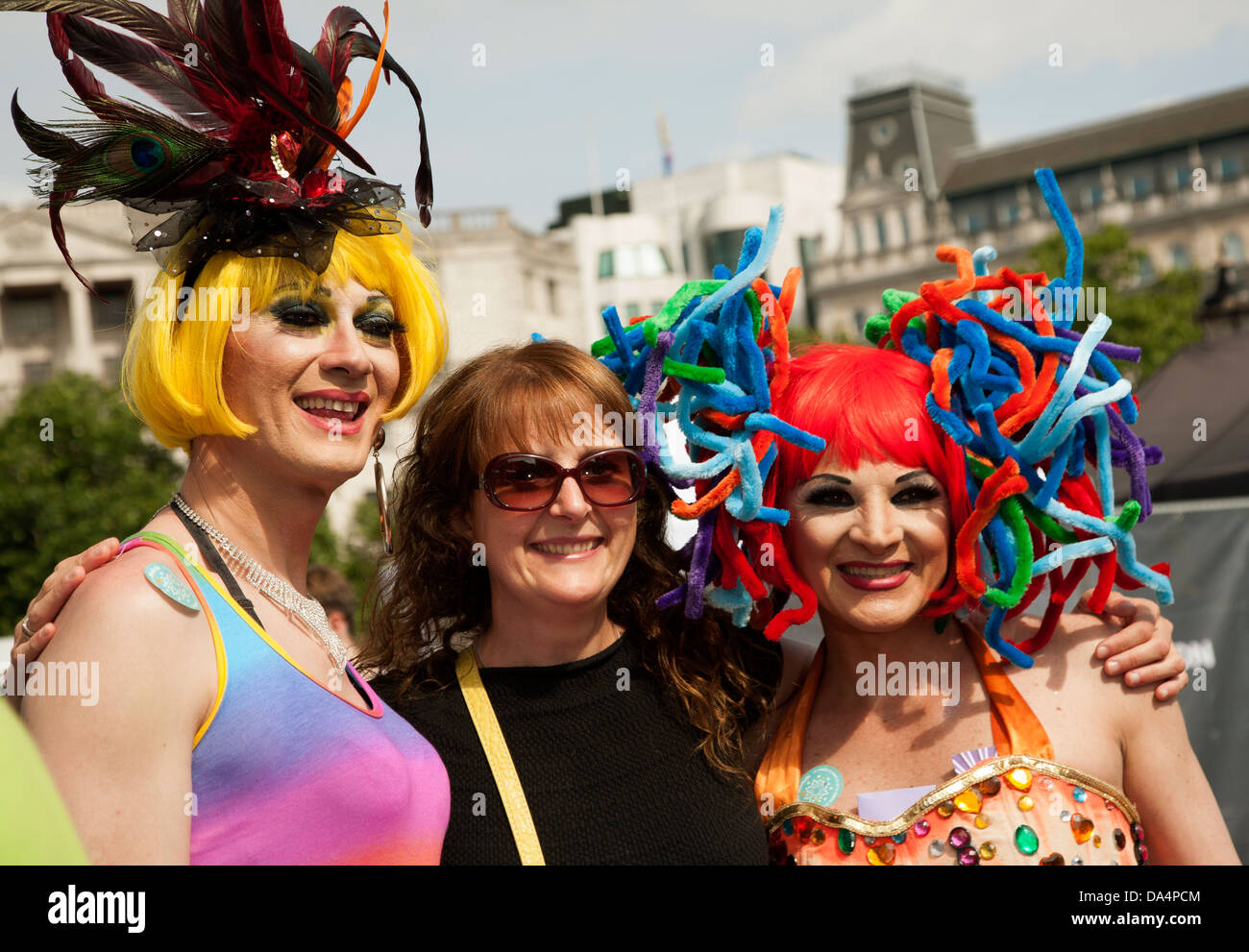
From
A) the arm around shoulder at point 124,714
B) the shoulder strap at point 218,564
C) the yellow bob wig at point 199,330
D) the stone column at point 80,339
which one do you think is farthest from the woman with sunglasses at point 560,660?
the stone column at point 80,339

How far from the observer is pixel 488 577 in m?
2.93

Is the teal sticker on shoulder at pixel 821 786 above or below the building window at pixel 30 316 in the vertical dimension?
below

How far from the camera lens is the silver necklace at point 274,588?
225 cm

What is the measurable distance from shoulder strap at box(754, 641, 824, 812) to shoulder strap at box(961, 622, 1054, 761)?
389mm

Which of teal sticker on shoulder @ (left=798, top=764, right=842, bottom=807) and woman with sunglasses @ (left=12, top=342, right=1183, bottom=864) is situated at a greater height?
woman with sunglasses @ (left=12, top=342, right=1183, bottom=864)

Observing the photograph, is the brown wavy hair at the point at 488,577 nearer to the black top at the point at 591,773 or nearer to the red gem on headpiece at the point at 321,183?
the black top at the point at 591,773

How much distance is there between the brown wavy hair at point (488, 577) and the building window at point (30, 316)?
39097 millimetres

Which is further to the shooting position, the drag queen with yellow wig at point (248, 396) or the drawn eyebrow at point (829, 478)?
the drawn eyebrow at point (829, 478)

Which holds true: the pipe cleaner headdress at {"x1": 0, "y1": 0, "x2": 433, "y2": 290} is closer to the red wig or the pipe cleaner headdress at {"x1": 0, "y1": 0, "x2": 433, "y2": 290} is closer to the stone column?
the red wig

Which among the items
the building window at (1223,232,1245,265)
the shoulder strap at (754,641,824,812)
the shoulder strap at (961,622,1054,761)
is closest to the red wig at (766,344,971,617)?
the shoulder strap at (961,622,1054,761)

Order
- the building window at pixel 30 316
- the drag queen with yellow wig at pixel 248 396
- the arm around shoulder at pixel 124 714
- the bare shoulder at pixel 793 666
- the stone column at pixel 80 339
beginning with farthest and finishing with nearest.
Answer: the building window at pixel 30 316 → the stone column at pixel 80 339 → the bare shoulder at pixel 793 666 → the drag queen with yellow wig at pixel 248 396 → the arm around shoulder at pixel 124 714

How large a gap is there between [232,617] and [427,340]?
2.46 feet

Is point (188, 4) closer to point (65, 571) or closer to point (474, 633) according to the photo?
point (65, 571)

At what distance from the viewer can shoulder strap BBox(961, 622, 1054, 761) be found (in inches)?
96.8
